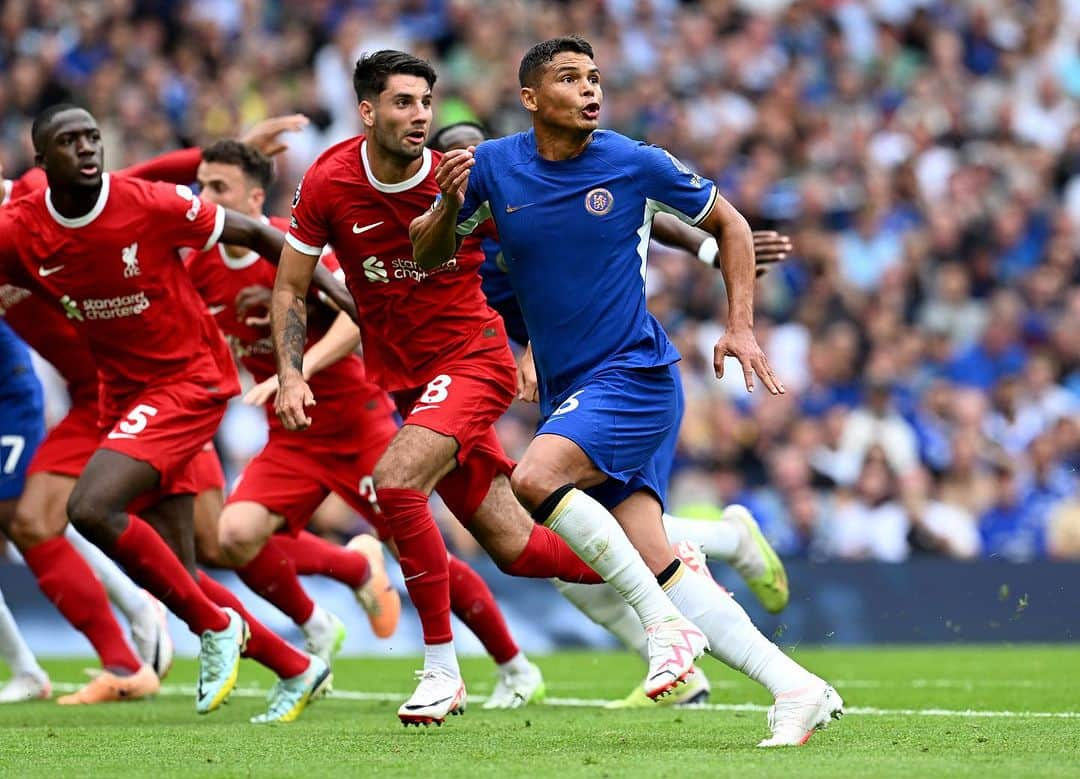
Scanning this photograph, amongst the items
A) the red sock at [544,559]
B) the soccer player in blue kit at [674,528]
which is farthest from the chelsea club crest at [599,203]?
the red sock at [544,559]

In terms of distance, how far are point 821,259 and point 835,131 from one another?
231 centimetres

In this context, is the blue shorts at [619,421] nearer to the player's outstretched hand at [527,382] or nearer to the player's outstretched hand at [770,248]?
the player's outstretched hand at [527,382]

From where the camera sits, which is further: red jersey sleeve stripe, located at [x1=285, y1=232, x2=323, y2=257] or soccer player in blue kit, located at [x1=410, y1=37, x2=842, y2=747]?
red jersey sleeve stripe, located at [x1=285, y1=232, x2=323, y2=257]

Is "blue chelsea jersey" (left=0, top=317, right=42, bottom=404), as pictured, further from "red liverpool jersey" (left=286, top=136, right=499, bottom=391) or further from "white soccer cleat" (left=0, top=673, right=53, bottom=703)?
"red liverpool jersey" (left=286, top=136, right=499, bottom=391)

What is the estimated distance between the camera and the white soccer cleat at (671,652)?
21.1 feet

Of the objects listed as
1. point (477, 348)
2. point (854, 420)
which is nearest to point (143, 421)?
point (477, 348)

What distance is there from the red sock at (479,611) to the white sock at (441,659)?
1.50m

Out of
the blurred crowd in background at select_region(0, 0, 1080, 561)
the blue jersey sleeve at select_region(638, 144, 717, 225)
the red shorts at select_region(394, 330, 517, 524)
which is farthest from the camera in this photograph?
the blurred crowd in background at select_region(0, 0, 1080, 561)

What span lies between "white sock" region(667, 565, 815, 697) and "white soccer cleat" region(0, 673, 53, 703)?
15.5 feet

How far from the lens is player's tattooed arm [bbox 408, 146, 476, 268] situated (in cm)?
695

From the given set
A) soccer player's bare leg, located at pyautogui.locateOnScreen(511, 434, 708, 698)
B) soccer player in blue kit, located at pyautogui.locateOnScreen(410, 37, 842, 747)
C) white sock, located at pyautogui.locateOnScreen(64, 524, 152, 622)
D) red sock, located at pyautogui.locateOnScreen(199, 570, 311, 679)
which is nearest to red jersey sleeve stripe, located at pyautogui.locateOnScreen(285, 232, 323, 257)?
soccer player in blue kit, located at pyautogui.locateOnScreen(410, 37, 842, 747)

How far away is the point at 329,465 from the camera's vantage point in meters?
10.0

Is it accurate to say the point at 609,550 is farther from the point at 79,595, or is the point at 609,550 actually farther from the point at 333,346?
the point at 79,595

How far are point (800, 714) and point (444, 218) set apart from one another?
2316 mm
